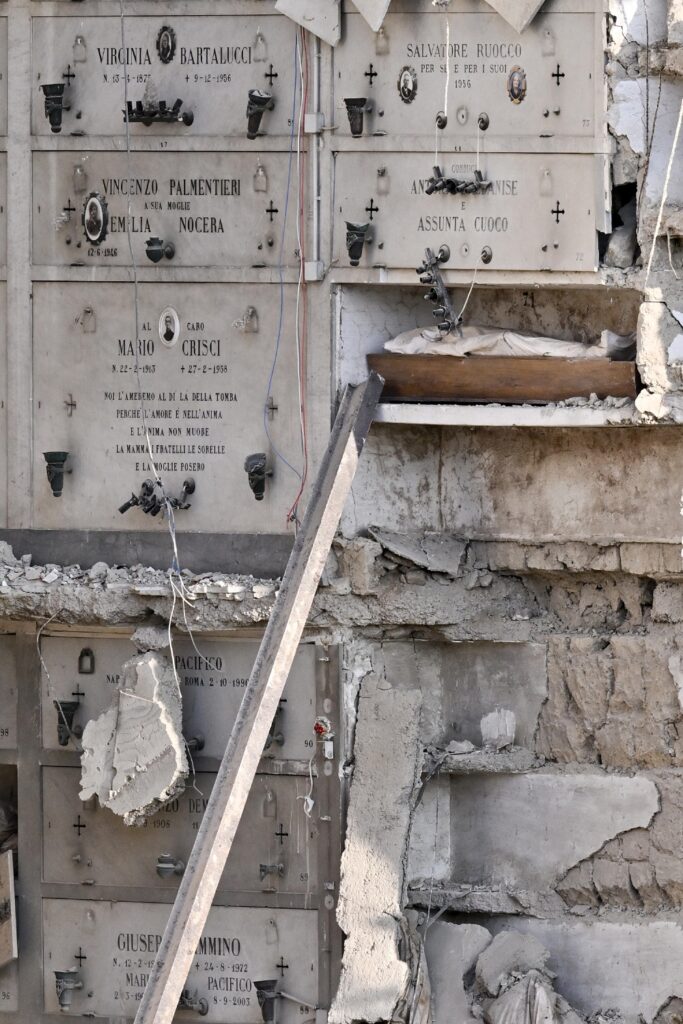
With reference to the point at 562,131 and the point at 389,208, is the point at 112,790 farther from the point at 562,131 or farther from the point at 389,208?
the point at 562,131

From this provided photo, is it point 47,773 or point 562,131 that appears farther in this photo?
point 47,773

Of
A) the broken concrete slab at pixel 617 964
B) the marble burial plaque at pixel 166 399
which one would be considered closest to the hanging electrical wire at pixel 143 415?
the marble burial plaque at pixel 166 399

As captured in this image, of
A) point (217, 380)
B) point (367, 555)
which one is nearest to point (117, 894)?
point (367, 555)

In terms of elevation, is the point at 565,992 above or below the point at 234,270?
below

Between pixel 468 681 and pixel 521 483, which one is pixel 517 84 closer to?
pixel 521 483

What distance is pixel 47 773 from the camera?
8320mm

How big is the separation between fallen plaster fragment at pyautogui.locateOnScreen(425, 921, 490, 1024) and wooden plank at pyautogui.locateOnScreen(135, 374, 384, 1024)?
4.56ft

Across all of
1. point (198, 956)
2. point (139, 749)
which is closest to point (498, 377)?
point (139, 749)

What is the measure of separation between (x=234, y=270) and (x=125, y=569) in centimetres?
166

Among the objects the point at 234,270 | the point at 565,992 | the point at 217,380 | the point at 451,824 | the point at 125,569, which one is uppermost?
the point at 234,270

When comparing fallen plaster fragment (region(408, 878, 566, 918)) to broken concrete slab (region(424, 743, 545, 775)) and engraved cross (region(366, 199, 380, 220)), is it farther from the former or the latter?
engraved cross (region(366, 199, 380, 220))

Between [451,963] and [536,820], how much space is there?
33.8 inches

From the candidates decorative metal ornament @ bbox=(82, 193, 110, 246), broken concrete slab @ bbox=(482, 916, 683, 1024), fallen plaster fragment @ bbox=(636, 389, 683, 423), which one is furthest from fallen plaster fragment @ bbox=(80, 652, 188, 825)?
fallen plaster fragment @ bbox=(636, 389, 683, 423)

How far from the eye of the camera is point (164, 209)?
810cm
